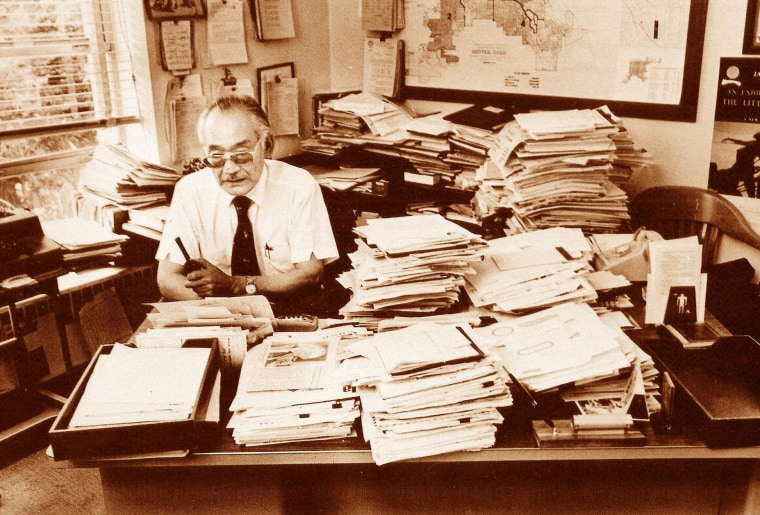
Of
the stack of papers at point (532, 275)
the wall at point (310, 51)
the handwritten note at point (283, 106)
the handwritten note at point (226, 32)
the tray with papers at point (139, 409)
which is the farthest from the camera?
the handwritten note at point (283, 106)

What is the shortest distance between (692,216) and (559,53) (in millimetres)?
898

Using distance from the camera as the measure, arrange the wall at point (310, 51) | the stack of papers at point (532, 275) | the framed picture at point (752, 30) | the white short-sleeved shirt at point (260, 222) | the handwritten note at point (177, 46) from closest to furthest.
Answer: the stack of papers at point (532, 275)
the white short-sleeved shirt at point (260, 222)
the framed picture at point (752, 30)
the handwritten note at point (177, 46)
the wall at point (310, 51)

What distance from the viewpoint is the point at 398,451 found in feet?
4.82

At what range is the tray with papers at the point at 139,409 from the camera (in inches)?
57.0

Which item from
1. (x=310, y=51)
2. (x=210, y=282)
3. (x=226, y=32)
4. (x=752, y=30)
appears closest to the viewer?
(x=210, y=282)

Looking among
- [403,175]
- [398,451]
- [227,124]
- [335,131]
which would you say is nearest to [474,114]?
[403,175]

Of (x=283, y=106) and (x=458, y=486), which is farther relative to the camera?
(x=283, y=106)

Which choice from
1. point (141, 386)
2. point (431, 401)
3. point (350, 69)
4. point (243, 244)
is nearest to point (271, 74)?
point (350, 69)

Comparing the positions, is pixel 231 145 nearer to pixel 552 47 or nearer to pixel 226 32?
pixel 226 32

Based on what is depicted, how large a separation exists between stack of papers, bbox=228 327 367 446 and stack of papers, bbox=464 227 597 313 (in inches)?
18.1

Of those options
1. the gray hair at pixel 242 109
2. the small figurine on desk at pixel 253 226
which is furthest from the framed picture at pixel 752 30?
the gray hair at pixel 242 109

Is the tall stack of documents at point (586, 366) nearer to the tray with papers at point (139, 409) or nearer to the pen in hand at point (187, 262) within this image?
the tray with papers at point (139, 409)

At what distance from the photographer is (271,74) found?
11.6ft

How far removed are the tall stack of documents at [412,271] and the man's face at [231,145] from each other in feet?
2.12
